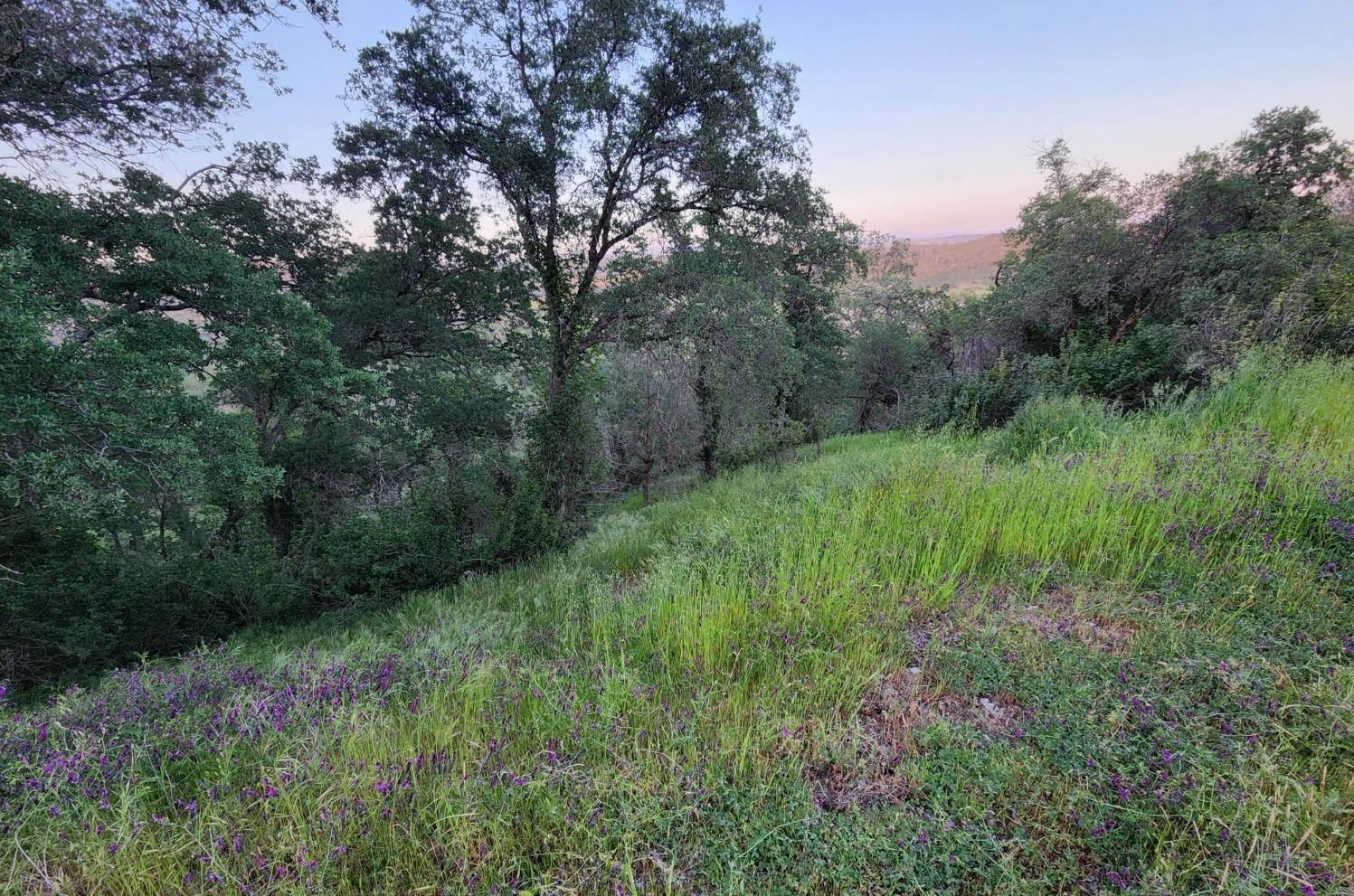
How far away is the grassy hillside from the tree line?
455 centimetres

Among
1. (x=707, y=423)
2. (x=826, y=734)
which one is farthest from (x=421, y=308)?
(x=826, y=734)

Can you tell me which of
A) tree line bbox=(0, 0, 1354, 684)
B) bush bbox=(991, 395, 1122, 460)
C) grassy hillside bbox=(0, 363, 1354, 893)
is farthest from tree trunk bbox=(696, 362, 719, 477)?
grassy hillside bbox=(0, 363, 1354, 893)

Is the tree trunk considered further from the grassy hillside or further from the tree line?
the grassy hillside

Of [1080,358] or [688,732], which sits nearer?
[688,732]

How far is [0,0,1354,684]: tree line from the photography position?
5988 mm

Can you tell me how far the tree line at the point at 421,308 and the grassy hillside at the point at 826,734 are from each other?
14.9ft

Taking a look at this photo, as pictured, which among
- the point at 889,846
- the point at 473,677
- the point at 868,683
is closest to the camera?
the point at 889,846

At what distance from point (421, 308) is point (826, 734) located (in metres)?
12.5

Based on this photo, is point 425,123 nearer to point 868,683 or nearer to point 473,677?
A: point 473,677

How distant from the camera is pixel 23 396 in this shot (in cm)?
492

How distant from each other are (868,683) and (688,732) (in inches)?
35.9

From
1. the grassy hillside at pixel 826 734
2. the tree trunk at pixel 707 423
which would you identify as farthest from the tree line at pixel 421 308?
the grassy hillside at pixel 826 734

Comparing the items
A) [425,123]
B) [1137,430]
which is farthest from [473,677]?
[425,123]

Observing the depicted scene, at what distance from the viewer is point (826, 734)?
1875 millimetres
